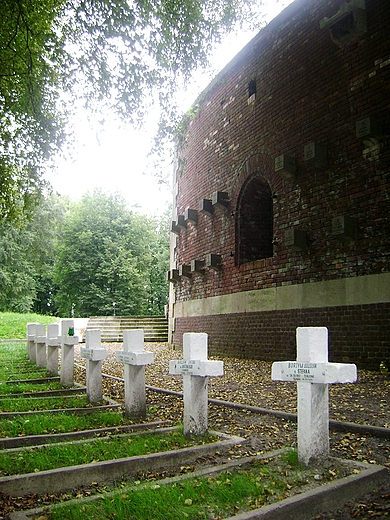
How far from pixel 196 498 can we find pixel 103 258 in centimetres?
3228

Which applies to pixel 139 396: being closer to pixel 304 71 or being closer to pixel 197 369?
pixel 197 369

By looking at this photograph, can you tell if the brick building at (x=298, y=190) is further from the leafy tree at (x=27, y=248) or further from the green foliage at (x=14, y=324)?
the leafy tree at (x=27, y=248)

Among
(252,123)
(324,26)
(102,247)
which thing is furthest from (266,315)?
(102,247)

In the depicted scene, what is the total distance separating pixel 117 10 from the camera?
8.06 metres

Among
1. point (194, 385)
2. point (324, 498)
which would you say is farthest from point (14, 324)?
point (324, 498)

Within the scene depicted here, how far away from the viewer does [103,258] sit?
34781 millimetres

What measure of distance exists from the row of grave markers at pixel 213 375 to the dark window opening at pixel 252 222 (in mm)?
7074

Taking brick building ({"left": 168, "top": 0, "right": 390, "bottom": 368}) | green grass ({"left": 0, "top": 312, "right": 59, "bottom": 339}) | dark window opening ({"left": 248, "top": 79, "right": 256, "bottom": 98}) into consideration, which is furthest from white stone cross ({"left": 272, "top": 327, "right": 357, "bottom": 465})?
green grass ({"left": 0, "top": 312, "right": 59, "bottom": 339})

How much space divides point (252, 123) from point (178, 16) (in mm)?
4321

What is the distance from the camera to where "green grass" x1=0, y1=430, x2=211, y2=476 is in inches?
152

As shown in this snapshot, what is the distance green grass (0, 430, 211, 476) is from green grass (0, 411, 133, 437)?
25.6 inches

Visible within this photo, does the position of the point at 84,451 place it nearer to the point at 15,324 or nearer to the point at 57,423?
the point at 57,423

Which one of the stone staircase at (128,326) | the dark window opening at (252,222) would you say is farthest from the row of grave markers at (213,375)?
the stone staircase at (128,326)

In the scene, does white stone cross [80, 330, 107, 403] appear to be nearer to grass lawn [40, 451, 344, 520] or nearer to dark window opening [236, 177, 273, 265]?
grass lawn [40, 451, 344, 520]
